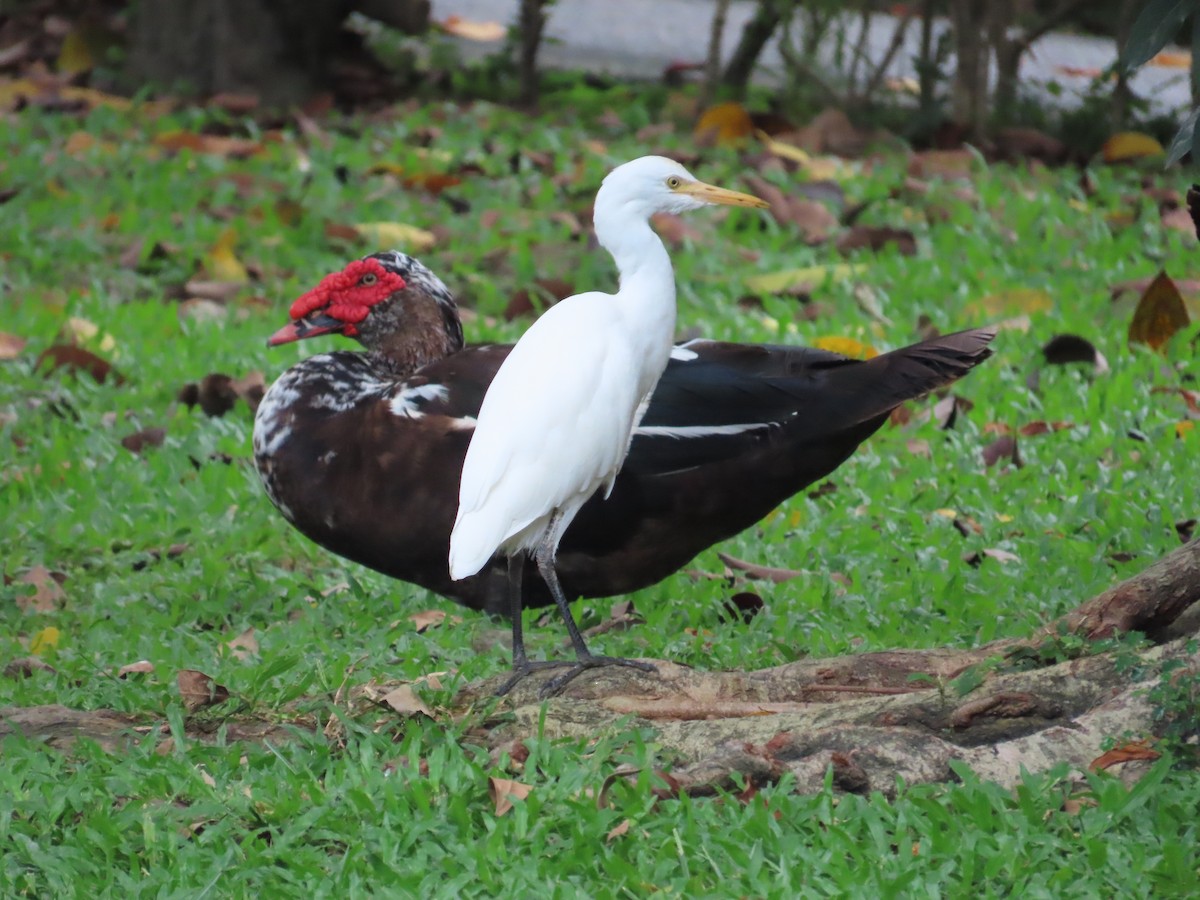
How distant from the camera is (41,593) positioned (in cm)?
437

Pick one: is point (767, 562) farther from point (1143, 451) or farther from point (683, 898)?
point (683, 898)

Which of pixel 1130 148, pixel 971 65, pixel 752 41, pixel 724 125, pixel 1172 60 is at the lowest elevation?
pixel 724 125

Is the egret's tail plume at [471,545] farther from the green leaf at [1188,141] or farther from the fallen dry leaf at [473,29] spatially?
the fallen dry leaf at [473,29]

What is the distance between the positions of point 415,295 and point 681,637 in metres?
1.19

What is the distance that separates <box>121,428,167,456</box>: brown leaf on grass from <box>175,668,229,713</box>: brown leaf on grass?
2.08 m

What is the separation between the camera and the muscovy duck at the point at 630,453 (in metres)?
3.80

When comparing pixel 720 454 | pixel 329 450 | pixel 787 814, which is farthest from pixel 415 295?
pixel 787 814

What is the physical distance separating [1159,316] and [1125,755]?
3.33m

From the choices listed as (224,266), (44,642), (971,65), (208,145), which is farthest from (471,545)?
(971,65)

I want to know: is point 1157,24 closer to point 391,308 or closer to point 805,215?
point 391,308

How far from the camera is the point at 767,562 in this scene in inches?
180

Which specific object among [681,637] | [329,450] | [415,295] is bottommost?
[681,637]

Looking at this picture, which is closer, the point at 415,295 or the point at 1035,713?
the point at 1035,713

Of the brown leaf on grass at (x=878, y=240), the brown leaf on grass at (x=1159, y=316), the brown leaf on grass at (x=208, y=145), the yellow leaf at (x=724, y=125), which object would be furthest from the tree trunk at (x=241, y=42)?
the brown leaf on grass at (x=1159, y=316)
